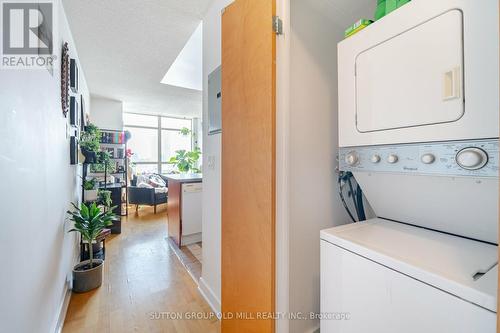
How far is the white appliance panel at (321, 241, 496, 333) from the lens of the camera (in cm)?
53

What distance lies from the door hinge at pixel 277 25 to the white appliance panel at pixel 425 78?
293 mm

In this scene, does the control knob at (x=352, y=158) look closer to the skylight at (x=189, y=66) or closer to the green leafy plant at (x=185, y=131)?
the skylight at (x=189, y=66)

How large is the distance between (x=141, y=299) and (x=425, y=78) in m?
2.35

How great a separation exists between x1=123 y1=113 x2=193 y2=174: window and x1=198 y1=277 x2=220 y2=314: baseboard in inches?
215

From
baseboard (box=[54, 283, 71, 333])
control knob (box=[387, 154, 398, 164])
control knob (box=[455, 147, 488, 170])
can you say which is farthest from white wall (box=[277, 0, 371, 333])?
baseboard (box=[54, 283, 71, 333])

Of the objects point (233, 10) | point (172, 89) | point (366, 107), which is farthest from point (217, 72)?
point (172, 89)

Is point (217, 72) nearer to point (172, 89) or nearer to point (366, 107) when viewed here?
point (366, 107)

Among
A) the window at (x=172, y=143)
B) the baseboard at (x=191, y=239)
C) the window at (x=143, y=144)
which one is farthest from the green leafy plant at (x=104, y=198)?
the window at (x=172, y=143)

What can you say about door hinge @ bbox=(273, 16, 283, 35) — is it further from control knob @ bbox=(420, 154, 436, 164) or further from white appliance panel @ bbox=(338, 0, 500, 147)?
control knob @ bbox=(420, 154, 436, 164)

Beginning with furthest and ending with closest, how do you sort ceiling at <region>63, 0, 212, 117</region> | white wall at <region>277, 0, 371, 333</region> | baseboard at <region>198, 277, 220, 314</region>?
ceiling at <region>63, 0, 212, 117</region>, baseboard at <region>198, 277, 220, 314</region>, white wall at <region>277, 0, 371, 333</region>

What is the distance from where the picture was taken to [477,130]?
24.4 inches

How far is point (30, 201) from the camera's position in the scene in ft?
3.46

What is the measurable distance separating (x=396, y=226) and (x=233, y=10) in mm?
1435

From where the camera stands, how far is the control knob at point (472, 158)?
0.62m
